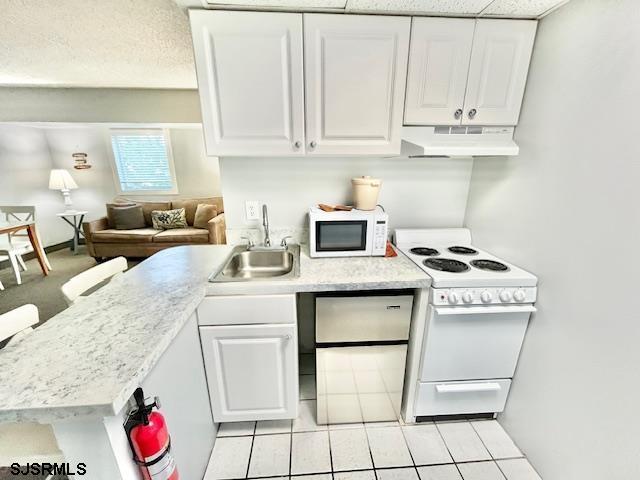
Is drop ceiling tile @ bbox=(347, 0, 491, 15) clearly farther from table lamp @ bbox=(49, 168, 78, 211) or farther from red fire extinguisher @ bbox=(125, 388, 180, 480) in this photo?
table lamp @ bbox=(49, 168, 78, 211)

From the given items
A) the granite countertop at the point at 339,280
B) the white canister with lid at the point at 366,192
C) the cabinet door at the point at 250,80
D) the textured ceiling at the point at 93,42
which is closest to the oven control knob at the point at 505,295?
the granite countertop at the point at 339,280

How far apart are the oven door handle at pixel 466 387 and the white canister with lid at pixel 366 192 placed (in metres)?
1.06

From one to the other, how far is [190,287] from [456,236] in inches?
65.6

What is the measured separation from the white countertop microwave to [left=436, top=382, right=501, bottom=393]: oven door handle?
0.78 meters

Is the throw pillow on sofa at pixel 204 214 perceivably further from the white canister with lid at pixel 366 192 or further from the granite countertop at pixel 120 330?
the white canister with lid at pixel 366 192

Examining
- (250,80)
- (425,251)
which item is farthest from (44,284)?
(425,251)

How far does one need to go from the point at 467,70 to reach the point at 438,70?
151 millimetres

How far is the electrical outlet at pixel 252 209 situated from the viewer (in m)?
1.76

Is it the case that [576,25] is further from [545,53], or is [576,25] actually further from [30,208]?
[30,208]

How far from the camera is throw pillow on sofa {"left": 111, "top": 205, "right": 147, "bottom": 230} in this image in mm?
4246

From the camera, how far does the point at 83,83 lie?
3564mm

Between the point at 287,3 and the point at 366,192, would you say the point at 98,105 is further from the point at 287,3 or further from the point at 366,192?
the point at 366,192

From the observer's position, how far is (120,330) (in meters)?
0.88

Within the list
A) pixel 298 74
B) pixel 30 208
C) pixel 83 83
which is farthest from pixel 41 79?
pixel 298 74
